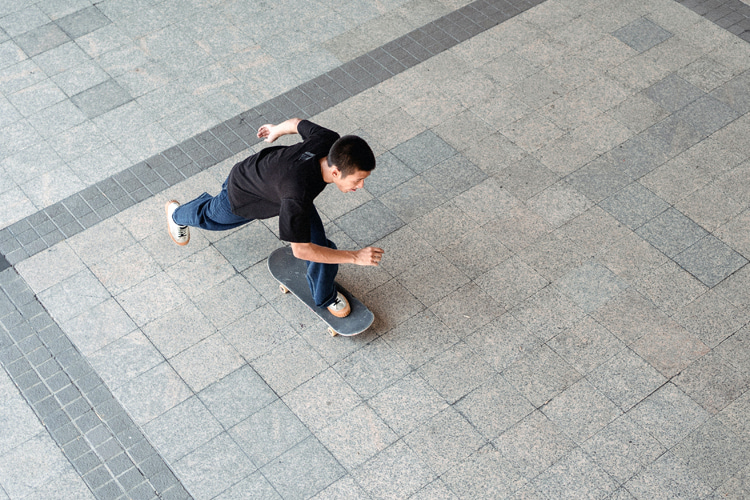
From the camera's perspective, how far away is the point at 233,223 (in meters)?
5.48

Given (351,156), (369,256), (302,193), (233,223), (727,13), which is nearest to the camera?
(351,156)

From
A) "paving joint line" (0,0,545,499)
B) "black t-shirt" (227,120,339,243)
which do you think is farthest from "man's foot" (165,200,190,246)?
"black t-shirt" (227,120,339,243)

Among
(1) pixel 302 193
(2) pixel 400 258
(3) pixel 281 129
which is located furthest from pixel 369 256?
(2) pixel 400 258

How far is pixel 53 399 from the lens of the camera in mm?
5312

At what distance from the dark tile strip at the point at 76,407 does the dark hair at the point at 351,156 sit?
7.71ft

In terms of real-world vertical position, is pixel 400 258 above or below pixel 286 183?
below

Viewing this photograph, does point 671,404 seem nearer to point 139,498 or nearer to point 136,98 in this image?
point 139,498

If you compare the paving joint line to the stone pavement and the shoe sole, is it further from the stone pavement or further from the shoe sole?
the shoe sole

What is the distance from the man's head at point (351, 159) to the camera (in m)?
4.45

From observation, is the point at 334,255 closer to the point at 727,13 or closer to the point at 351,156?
the point at 351,156

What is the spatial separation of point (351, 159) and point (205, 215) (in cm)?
162

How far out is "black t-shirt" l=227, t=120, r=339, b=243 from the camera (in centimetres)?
459

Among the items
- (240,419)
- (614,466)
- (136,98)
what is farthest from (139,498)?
(136,98)

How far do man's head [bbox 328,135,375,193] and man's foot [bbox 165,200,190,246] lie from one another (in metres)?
1.92
